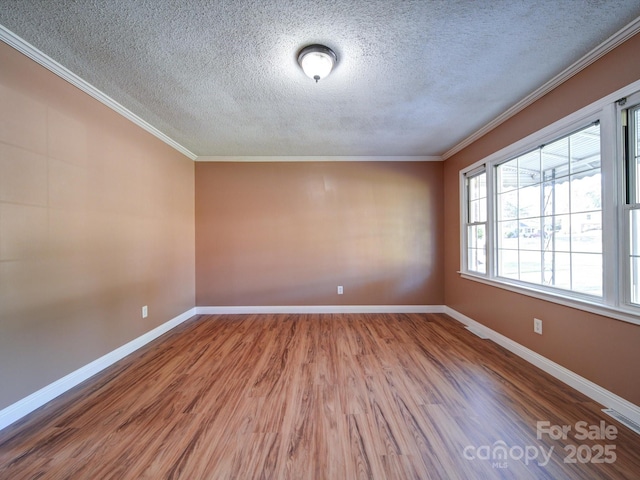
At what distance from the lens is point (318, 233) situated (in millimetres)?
3859

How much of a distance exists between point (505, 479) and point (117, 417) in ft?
7.60

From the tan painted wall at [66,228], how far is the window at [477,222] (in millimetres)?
4102

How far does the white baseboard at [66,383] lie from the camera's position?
60.7 inches

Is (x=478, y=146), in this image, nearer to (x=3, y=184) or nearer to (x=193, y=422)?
(x=193, y=422)

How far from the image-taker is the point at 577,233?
1.91m

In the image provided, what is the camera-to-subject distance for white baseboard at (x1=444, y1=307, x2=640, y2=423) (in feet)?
4.99

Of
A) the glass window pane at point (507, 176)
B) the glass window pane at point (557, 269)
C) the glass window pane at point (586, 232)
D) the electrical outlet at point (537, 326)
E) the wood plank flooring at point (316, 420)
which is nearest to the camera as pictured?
the wood plank flooring at point (316, 420)

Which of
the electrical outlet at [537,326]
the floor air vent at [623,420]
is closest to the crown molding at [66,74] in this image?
the electrical outlet at [537,326]

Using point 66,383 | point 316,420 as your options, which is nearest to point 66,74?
point 66,383

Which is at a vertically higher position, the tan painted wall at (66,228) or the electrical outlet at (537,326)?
the tan painted wall at (66,228)

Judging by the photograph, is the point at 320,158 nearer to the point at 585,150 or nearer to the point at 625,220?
the point at 585,150

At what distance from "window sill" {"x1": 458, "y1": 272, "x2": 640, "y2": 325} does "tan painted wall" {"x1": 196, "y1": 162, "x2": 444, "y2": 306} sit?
4.37 ft

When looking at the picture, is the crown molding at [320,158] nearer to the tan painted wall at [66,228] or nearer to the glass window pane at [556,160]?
the tan painted wall at [66,228]

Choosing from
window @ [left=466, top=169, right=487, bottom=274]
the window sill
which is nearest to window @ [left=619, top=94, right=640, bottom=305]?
the window sill
